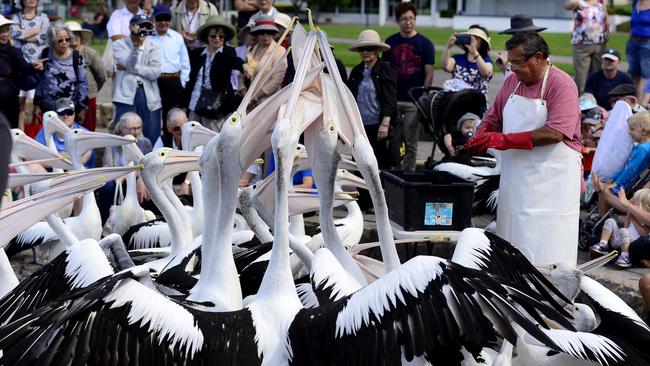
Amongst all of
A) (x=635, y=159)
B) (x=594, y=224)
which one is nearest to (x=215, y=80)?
(x=594, y=224)

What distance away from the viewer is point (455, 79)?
10.1 meters

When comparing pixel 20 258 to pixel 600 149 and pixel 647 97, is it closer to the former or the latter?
pixel 600 149

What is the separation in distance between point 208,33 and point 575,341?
5.74 metres

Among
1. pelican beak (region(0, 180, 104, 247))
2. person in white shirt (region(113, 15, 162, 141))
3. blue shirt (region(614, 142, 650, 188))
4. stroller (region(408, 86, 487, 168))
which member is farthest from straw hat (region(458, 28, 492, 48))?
pelican beak (region(0, 180, 104, 247))

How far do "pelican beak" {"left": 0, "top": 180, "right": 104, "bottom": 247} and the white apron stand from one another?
249 cm

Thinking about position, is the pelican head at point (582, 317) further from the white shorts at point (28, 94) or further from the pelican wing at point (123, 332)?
the white shorts at point (28, 94)

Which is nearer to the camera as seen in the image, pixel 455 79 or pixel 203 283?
pixel 203 283

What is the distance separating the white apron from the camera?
6.24 metres

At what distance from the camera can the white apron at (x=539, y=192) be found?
624 centimetres

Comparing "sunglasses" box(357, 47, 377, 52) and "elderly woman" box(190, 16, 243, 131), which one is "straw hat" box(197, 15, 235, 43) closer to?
"elderly woman" box(190, 16, 243, 131)

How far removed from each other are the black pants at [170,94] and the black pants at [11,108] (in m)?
1.25

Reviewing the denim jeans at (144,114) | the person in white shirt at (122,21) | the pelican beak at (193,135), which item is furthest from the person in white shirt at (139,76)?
the pelican beak at (193,135)

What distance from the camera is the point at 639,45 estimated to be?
461 inches

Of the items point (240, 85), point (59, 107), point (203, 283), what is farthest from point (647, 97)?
point (203, 283)
